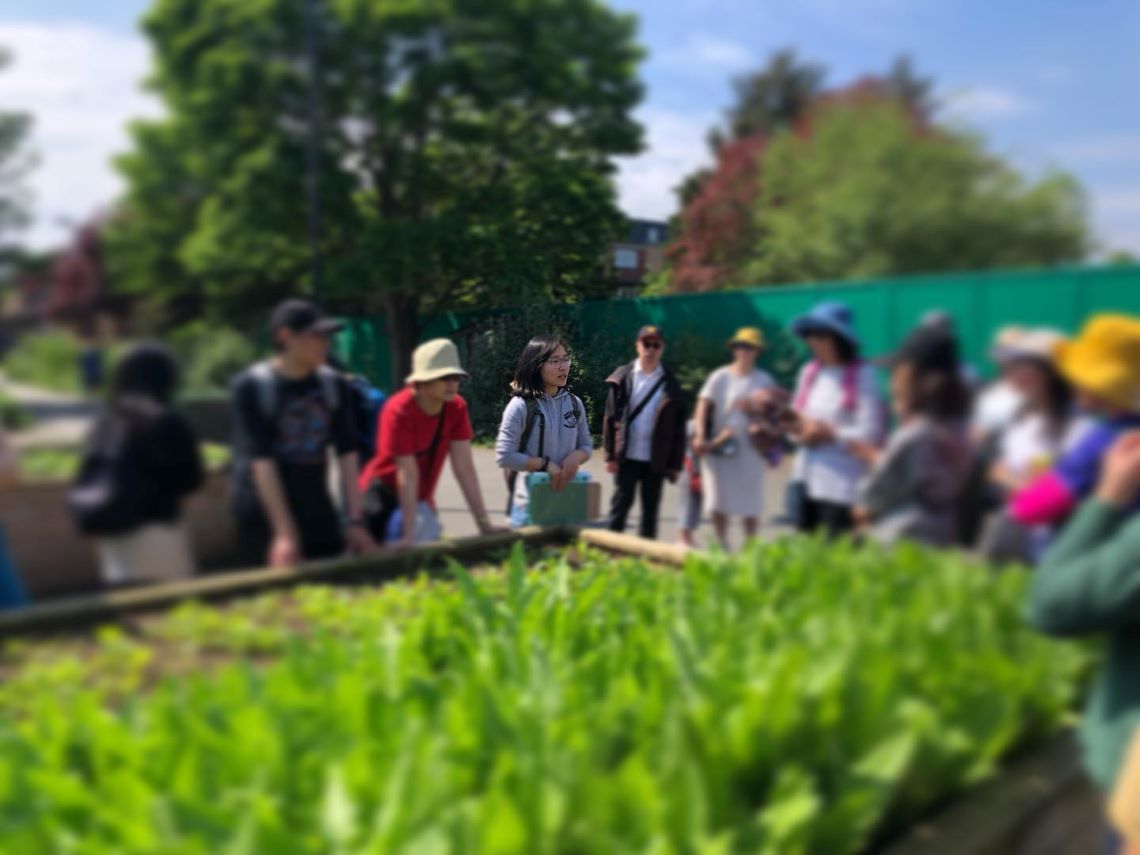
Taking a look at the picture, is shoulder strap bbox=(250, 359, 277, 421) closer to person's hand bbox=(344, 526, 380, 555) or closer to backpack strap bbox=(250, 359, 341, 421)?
backpack strap bbox=(250, 359, 341, 421)

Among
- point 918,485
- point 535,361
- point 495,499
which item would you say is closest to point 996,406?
point 918,485

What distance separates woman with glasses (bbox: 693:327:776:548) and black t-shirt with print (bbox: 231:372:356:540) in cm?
83

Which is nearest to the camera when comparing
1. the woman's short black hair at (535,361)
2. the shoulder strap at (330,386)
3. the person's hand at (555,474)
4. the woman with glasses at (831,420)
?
the shoulder strap at (330,386)

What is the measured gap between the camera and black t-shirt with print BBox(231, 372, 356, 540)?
1.55 meters

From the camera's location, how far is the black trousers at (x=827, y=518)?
186cm

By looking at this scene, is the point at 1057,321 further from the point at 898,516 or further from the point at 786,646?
the point at 786,646

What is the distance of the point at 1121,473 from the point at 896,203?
0.56 meters

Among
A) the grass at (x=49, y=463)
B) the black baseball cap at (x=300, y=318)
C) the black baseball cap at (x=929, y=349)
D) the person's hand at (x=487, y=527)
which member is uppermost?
the black baseball cap at (x=300, y=318)

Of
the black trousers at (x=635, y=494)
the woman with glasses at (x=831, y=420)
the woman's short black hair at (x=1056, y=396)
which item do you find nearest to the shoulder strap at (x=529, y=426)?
the black trousers at (x=635, y=494)

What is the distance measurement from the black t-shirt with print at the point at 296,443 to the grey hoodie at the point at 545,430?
54 cm

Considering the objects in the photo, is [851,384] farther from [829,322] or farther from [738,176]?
[738,176]

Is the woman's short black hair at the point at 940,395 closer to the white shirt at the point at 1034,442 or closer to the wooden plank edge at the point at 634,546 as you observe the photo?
the white shirt at the point at 1034,442

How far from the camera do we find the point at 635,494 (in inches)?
96.3

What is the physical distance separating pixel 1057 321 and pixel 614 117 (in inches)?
40.4
